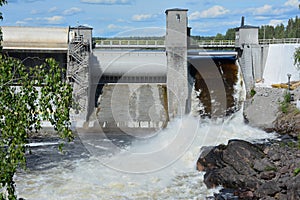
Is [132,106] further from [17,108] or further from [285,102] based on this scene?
[17,108]

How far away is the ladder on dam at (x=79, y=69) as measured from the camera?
24.8 m

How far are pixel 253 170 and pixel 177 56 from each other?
1205cm

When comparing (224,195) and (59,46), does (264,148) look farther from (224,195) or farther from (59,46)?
(59,46)

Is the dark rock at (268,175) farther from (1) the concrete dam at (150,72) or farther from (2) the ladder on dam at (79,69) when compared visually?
(2) the ladder on dam at (79,69)

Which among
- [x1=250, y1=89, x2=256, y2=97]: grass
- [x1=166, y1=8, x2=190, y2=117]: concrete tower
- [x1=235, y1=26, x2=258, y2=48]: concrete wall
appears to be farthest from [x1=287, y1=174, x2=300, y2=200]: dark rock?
[x1=235, y1=26, x2=258, y2=48]: concrete wall

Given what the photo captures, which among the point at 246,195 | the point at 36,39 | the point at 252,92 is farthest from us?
the point at 36,39

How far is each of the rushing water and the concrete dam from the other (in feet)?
7.32

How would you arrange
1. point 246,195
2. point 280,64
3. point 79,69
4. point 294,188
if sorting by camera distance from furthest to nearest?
point 280,64
point 79,69
point 246,195
point 294,188

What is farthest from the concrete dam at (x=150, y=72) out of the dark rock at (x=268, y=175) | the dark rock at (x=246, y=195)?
the dark rock at (x=246, y=195)

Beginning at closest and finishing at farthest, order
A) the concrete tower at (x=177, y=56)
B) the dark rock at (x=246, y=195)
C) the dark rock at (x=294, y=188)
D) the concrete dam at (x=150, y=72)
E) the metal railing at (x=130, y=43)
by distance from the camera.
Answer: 1. the dark rock at (x=294, y=188)
2. the dark rock at (x=246, y=195)
3. the concrete dam at (x=150, y=72)
4. the concrete tower at (x=177, y=56)
5. the metal railing at (x=130, y=43)

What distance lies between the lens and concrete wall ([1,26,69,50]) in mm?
25719

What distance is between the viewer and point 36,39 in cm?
2589

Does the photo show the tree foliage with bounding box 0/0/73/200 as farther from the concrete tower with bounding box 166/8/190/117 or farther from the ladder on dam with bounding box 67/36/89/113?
the concrete tower with bounding box 166/8/190/117

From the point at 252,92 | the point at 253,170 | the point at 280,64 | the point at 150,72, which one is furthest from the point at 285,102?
the point at 253,170
